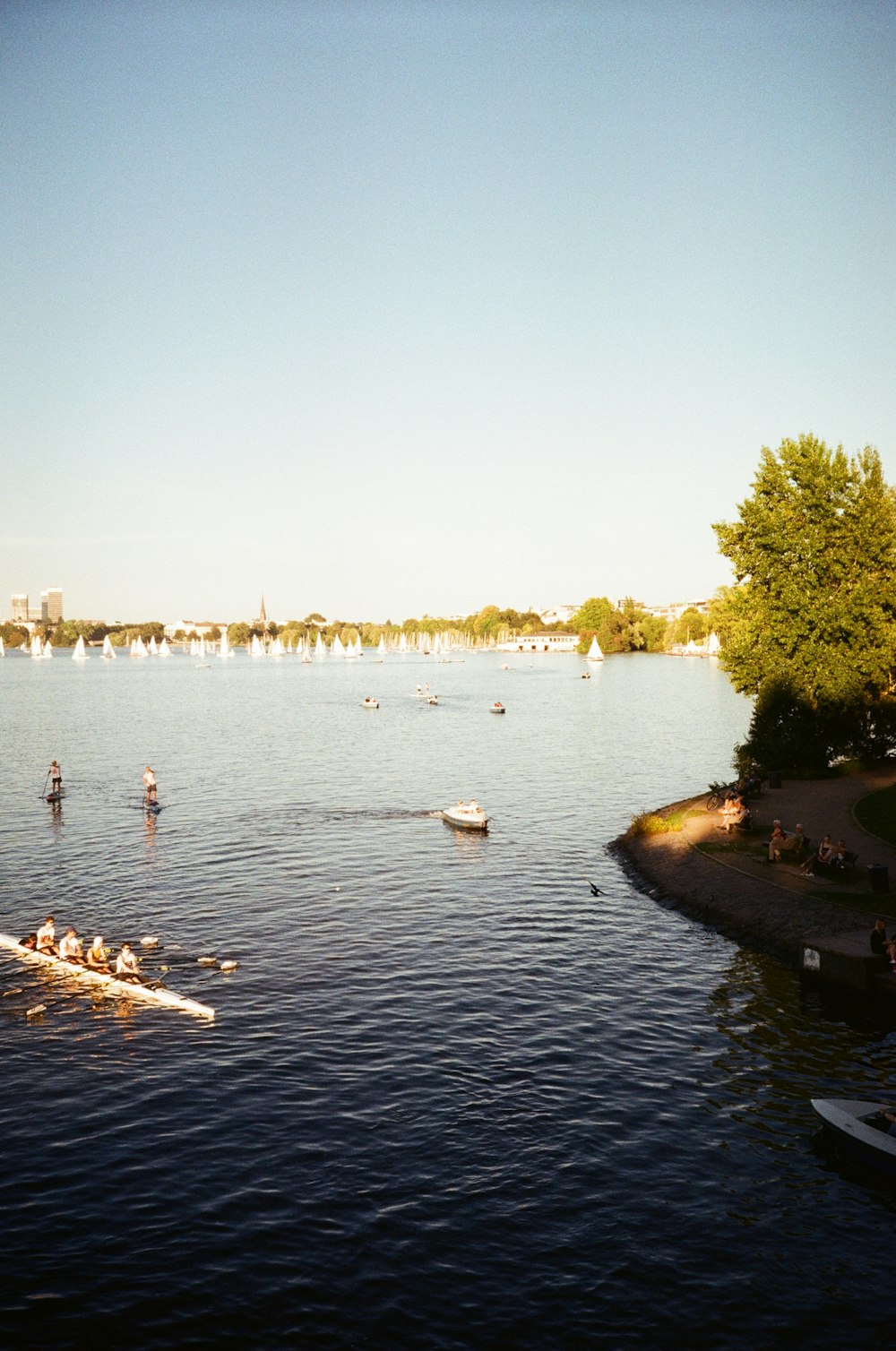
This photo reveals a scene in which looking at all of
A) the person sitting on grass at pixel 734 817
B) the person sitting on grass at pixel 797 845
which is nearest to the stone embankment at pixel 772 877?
the person sitting on grass at pixel 734 817

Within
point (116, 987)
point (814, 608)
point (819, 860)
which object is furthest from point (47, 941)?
point (814, 608)

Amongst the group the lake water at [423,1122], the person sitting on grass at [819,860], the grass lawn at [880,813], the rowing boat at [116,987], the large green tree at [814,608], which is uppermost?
the large green tree at [814,608]

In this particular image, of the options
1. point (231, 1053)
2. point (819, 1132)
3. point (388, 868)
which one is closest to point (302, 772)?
point (388, 868)

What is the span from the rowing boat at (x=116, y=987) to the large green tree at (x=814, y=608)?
4837 cm

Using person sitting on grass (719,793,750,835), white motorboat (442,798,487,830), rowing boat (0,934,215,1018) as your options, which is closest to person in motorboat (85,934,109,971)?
rowing boat (0,934,215,1018)

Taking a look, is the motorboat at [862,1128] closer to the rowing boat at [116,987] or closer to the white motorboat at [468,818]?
the rowing boat at [116,987]

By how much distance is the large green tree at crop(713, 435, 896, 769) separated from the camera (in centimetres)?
6894

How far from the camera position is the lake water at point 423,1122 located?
1975 cm

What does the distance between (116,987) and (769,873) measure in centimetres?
2965

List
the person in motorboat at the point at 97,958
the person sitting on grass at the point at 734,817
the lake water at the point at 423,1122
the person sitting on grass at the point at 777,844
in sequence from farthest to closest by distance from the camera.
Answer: the person sitting on grass at the point at 734,817 → the person sitting on grass at the point at 777,844 → the person in motorboat at the point at 97,958 → the lake water at the point at 423,1122

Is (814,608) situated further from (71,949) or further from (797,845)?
(71,949)

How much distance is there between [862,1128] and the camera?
24.5 meters

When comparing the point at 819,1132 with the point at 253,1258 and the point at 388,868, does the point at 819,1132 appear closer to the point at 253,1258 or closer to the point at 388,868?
the point at 253,1258

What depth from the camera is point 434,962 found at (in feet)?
133
